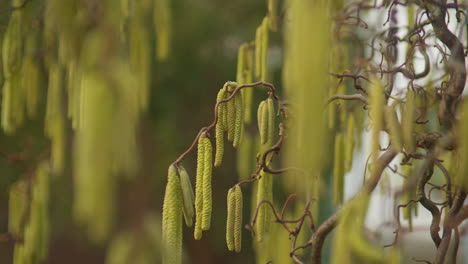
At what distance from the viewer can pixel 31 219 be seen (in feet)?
3.04

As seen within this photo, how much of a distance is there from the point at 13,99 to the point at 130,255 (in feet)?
2.02

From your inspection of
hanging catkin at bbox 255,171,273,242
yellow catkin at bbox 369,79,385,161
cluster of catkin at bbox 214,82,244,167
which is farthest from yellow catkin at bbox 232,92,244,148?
yellow catkin at bbox 369,79,385,161

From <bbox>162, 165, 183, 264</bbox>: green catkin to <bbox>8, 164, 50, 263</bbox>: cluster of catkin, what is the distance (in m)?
0.45

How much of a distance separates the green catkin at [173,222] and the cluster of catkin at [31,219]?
448 mm

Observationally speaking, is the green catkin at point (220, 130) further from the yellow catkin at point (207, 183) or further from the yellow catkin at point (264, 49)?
the yellow catkin at point (264, 49)

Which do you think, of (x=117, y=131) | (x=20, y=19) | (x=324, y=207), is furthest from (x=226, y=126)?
(x=324, y=207)

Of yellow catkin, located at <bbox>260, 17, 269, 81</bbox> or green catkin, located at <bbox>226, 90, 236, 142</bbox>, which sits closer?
green catkin, located at <bbox>226, 90, 236, 142</bbox>

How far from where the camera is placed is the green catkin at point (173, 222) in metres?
0.48

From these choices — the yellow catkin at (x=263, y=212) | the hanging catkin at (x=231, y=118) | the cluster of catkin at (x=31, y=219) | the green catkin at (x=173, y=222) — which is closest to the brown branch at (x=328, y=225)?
the yellow catkin at (x=263, y=212)

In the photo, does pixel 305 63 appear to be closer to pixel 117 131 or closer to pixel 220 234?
pixel 117 131

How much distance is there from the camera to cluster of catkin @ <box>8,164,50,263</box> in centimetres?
91

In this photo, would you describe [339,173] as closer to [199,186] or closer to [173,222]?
[199,186]

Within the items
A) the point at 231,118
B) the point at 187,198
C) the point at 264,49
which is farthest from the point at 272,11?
the point at 187,198

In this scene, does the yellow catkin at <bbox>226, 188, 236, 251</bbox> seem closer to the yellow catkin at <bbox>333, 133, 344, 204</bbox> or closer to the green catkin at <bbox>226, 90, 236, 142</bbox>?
the green catkin at <bbox>226, 90, 236, 142</bbox>
